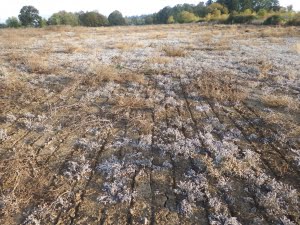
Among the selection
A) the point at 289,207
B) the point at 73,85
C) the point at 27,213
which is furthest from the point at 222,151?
the point at 73,85

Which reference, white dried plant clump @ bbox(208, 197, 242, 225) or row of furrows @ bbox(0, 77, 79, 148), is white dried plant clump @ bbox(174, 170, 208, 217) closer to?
white dried plant clump @ bbox(208, 197, 242, 225)

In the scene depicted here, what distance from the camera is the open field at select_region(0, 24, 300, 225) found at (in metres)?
5.37

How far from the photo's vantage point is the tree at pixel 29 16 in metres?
88.1

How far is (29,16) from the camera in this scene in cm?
8825

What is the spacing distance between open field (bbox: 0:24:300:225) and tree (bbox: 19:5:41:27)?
3302 inches

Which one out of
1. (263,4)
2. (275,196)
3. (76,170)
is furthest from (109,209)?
(263,4)

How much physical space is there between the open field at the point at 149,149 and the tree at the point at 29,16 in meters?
83.9

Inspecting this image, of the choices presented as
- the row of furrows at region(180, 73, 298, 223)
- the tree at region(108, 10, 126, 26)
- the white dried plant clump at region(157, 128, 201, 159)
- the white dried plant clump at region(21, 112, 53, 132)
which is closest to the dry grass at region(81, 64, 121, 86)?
the white dried plant clump at region(21, 112, 53, 132)

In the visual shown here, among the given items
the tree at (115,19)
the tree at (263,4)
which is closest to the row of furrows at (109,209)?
the tree at (263,4)

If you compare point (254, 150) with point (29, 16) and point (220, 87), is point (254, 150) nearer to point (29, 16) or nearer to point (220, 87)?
point (220, 87)

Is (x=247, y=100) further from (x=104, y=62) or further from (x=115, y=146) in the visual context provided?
(x=104, y=62)

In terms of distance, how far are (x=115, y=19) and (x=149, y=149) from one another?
378 ft

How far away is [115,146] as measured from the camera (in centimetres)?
753

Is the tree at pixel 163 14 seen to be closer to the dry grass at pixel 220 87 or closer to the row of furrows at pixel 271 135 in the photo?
the dry grass at pixel 220 87
